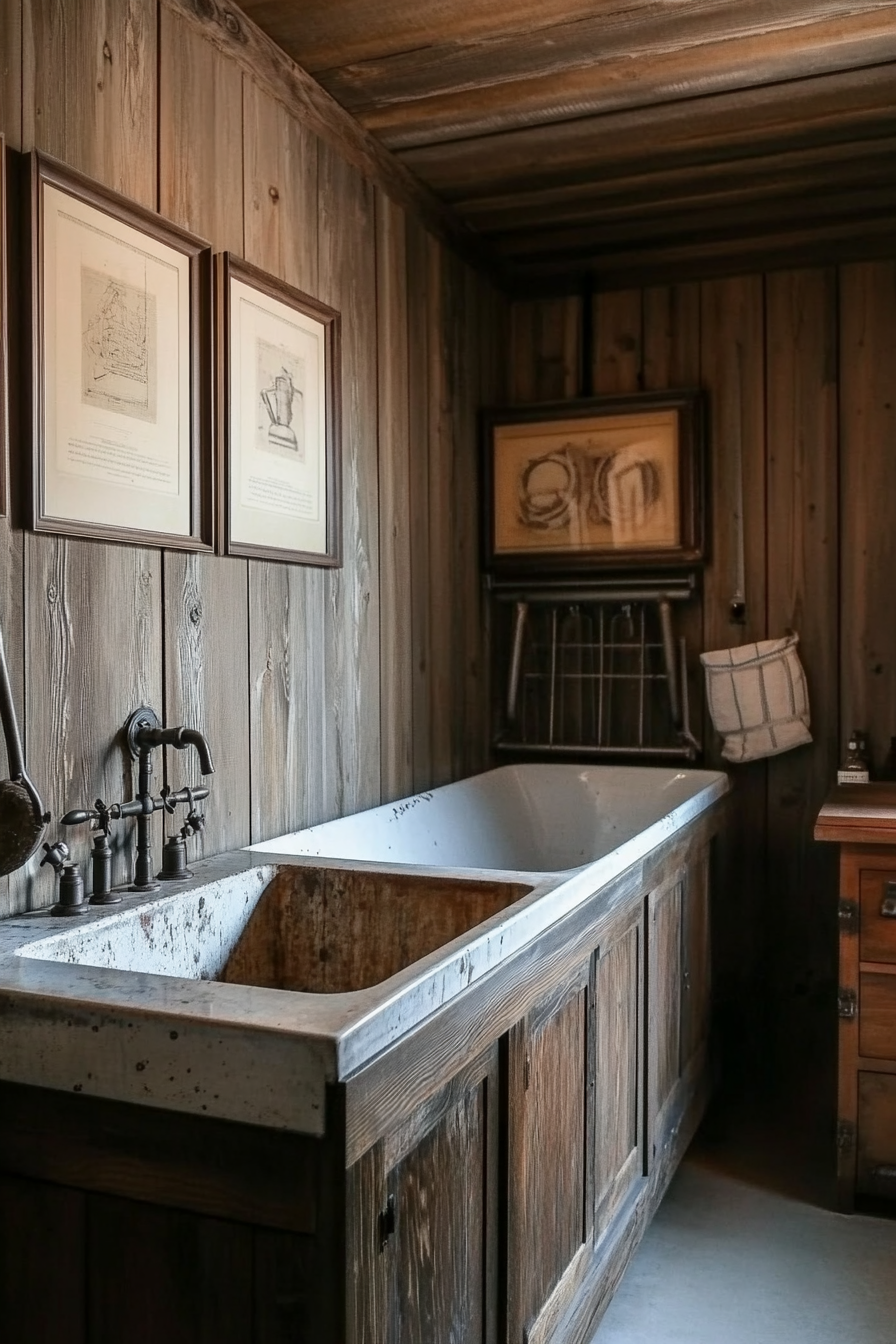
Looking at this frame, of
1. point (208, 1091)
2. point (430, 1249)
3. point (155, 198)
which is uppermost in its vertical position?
point (155, 198)

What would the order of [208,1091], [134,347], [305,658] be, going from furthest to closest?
[305,658]
[134,347]
[208,1091]

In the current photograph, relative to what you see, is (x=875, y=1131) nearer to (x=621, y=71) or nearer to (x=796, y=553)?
(x=796, y=553)

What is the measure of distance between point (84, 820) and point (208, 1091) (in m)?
0.60

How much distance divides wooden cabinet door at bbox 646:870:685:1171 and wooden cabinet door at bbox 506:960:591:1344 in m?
0.45

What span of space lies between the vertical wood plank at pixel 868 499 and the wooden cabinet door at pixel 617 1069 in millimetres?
1303

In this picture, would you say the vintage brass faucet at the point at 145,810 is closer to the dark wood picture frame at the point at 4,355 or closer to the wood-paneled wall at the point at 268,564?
the wood-paneled wall at the point at 268,564

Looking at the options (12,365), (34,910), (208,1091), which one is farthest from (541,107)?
(208,1091)

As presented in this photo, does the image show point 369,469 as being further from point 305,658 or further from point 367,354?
point 305,658

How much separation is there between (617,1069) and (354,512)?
1.30 metres

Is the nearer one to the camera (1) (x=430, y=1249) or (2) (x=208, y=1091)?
(2) (x=208, y=1091)

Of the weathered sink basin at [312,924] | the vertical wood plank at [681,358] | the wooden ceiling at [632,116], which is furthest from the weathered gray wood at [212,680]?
the vertical wood plank at [681,358]

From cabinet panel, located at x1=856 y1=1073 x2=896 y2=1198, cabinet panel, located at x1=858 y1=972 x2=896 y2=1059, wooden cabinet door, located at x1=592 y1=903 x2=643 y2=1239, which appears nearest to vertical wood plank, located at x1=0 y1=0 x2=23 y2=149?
wooden cabinet door, located at x1=592 y1=903 x2=643 y2=1239

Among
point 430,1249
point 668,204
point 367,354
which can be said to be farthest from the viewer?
point 668,204

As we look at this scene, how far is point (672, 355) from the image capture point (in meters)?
3.21
